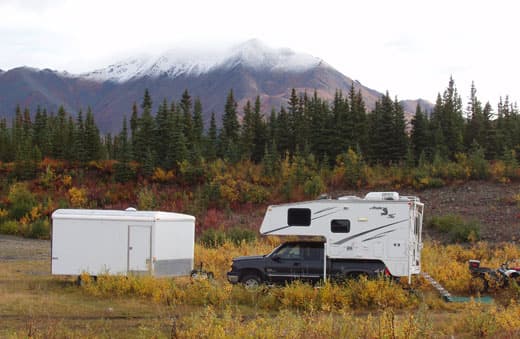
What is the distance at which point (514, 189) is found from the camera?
125 ft

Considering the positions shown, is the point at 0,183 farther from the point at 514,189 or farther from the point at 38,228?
the point at 514,189

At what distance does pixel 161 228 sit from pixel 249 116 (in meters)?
40.6

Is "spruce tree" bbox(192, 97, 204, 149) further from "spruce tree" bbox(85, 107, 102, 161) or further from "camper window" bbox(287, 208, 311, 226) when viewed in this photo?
"camper window" bbox(287, 208, 311, 226)

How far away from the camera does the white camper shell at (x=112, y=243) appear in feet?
56.2

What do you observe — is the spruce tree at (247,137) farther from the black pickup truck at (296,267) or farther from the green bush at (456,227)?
the black pickup truck at (296,267)

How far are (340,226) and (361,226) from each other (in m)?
0.56

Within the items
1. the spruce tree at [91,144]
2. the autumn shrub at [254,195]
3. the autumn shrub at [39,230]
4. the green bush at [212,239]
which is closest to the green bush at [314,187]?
the autumn shrub at [254,195]

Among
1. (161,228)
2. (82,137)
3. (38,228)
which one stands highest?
(82,137)

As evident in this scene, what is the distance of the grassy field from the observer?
911 cm

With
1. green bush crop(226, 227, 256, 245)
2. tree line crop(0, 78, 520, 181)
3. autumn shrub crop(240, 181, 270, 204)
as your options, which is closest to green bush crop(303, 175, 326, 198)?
autumn shrub crop(240, 181, 270, 204)

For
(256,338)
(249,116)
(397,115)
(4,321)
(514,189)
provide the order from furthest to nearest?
(249,116)
(397,115)
(514,189)
(4,321)
(256,338)

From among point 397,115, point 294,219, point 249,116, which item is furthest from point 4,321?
point 249,116

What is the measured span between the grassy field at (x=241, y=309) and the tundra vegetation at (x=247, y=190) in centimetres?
4

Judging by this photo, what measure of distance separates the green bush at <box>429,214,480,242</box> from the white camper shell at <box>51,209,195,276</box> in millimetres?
18097
